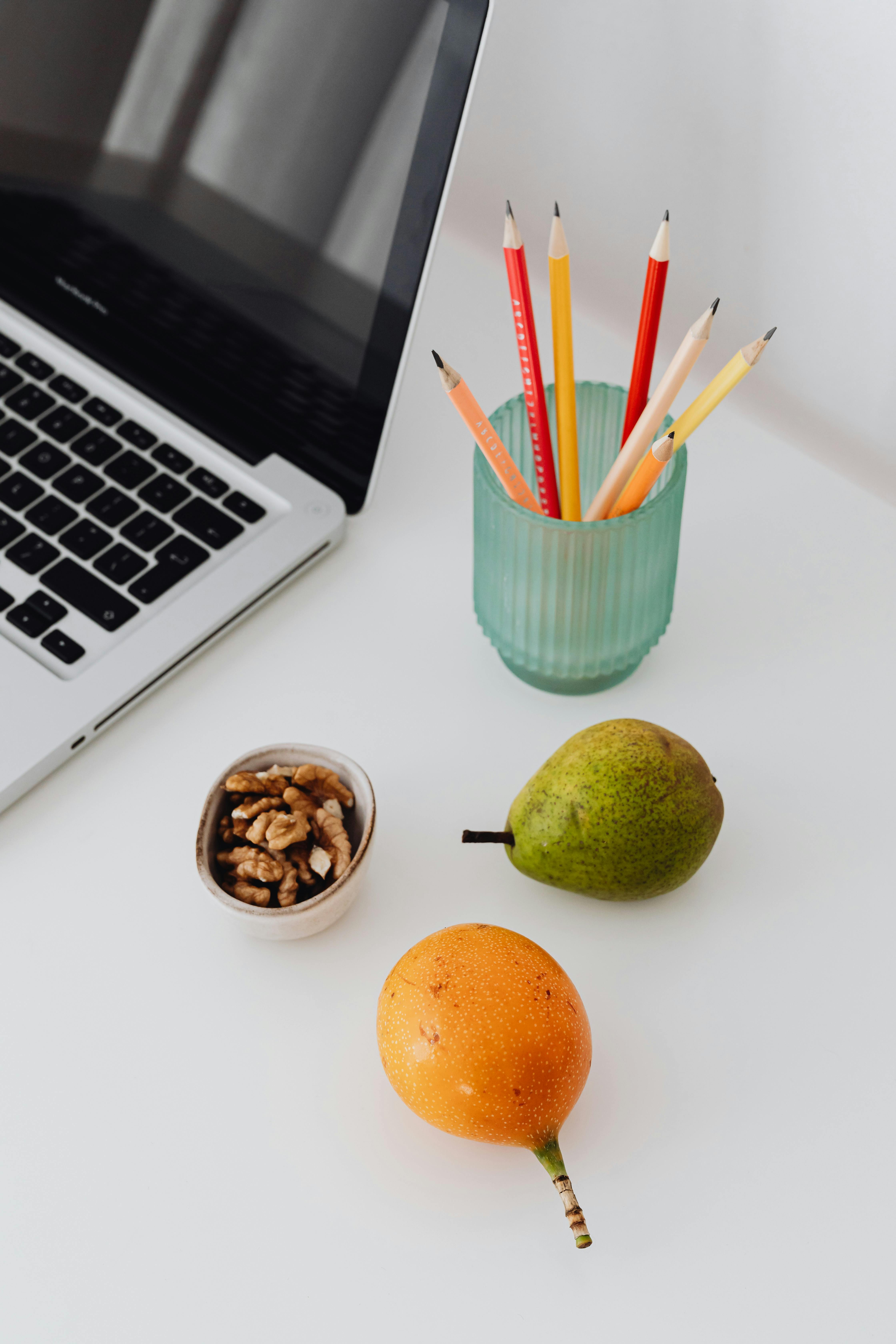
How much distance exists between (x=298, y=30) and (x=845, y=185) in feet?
1.02

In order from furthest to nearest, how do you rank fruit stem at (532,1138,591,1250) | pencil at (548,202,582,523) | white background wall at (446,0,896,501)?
white background wall at (446,0,896,501) → pencil at (548,202,582,523) → fruit stem at (532,1138,591,1250)

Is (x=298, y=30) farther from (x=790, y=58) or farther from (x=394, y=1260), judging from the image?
(x=394, y=1260)

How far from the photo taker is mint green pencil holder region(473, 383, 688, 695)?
0.53 metres

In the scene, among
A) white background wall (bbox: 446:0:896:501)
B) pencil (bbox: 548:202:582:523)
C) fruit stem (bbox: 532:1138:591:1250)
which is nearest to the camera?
fruit stem (bbox: 532:1138:591:1250)

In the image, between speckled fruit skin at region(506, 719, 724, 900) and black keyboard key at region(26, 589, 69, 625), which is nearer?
speckled fruit skin at region(506, 719, 724, 900)

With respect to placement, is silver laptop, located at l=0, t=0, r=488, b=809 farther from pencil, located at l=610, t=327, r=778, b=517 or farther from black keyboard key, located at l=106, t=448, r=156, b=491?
pencil, located at l=610, t=327, r=778, b=517

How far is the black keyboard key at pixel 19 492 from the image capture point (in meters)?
0.65

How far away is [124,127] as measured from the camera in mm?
689

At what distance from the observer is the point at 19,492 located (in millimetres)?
650

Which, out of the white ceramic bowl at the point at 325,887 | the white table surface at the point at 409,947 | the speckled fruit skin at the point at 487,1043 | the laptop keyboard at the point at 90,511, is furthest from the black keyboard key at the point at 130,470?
the speckled fruit skin at the point at 487,1043

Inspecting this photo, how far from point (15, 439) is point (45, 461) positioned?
28 mm

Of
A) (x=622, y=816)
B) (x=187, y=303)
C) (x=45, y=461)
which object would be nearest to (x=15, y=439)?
(x=45, y=461)

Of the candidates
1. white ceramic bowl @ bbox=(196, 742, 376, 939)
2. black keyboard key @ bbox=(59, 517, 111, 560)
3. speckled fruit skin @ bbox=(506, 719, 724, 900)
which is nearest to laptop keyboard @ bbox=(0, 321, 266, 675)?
black keyboard key @ bbox=(59, 517, 111, 560)

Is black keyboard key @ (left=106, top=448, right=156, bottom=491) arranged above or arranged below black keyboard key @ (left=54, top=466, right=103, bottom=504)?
above
